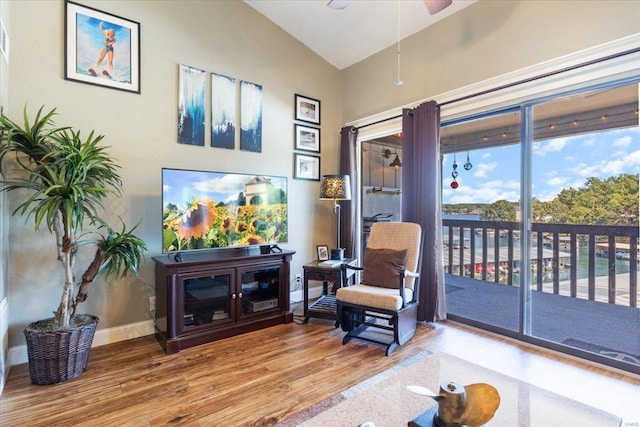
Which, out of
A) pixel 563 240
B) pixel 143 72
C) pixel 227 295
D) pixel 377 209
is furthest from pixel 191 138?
pixel 563 240

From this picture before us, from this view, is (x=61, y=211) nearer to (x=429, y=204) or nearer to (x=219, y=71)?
(x=219, y=71)

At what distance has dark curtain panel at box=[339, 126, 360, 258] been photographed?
436 centimetres

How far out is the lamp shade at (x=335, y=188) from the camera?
3732 mm

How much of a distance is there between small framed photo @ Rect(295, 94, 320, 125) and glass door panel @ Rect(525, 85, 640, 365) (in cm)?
252

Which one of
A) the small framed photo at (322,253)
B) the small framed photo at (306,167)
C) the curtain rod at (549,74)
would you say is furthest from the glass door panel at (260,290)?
the curtain rod at (549,74)

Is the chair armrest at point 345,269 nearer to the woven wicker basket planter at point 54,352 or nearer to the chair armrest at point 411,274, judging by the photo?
the chair armrest at point 411,274

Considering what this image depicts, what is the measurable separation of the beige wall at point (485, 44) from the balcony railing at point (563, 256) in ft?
4.90

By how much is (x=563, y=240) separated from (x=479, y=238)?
90 cm

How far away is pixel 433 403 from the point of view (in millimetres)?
1562

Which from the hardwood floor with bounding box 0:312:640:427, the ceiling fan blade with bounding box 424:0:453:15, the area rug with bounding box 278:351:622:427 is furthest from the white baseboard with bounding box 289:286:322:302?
the ceiling fan blade with bounding box 424:0:453:15

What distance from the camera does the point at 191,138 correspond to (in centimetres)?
329

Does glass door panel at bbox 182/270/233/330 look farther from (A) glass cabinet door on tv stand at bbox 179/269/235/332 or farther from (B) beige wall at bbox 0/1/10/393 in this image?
(B) beige wall at bbox 0/1/10/393

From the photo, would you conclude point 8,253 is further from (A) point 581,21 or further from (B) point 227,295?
(A) point 581,21

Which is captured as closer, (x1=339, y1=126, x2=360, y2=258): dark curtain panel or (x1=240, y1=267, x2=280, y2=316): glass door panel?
A: (x1=240, y1=267, x2=280, y2=316): glass door panel
